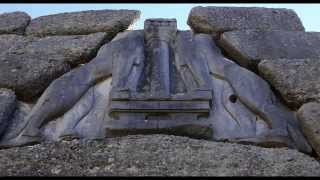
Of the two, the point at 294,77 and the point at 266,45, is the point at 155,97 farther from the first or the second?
the point at 266,45

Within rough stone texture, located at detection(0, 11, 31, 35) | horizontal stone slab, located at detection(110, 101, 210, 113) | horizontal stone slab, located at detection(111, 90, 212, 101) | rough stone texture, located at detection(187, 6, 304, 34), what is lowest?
horizontal stone slab, located at detection(110, 101, 210, 113)

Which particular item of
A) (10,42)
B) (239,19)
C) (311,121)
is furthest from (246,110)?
(10,42)

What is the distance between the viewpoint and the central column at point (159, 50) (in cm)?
418

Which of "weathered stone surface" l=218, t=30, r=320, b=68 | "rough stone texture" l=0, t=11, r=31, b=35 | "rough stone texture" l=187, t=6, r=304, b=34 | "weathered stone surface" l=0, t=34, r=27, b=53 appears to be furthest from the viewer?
"rough stone texture" l=0, t=11, r=31, b=35

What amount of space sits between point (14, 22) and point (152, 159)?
6.68ft

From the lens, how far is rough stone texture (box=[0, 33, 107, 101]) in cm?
434

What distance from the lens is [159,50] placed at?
14.7ft

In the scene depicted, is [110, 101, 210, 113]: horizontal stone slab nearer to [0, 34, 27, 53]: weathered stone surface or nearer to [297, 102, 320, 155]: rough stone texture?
[297, 102, 320, 155]: rough stone texture

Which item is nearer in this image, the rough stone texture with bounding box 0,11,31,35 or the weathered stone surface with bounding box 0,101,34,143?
the weathered stone surface with bounding box 0,101,34,143

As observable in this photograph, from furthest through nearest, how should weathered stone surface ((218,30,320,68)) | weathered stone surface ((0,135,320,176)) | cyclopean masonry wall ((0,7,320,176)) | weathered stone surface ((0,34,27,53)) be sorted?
weathered stone surface ((0,34,27,53)) < weathered stone surface ((218,30,320,68)) < cyclopean masonry wall ((0,7,320,176)) < weathered stone surface ((0,135,320,176))

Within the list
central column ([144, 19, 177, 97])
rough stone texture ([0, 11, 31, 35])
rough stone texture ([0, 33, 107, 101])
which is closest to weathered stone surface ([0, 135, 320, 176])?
central column ([144, 19, 177, 97])

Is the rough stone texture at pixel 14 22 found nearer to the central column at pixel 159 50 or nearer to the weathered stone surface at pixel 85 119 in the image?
the central column at pixel 159 50

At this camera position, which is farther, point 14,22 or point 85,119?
point 14,22

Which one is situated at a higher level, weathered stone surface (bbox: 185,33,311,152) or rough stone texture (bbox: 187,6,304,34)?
rough stone texture (bbox: 187,6,304,34)
